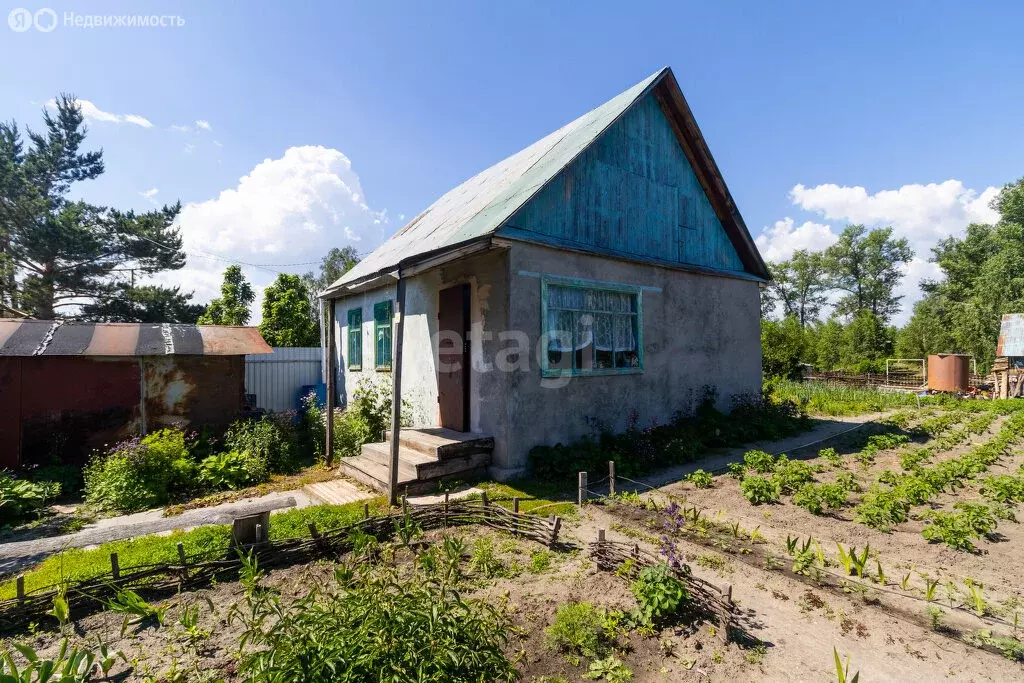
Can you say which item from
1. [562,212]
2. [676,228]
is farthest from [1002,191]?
[562,212]

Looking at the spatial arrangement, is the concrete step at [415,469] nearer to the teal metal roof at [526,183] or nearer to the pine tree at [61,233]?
the teal metal roof at [526,183]

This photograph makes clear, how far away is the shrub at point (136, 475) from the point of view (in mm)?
6500

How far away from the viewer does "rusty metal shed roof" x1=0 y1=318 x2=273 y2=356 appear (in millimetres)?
7621

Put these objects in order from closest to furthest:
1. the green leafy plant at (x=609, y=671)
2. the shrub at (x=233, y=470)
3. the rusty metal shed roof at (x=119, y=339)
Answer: the green leafy plant at (x=609, y=671) < the shrub at (x=233, y=470) < the rusty metal shed roof at (x=119, y=339)

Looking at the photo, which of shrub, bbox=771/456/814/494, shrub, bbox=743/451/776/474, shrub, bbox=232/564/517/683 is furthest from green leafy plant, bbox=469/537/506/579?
shrub, bbox=743/451/776/474

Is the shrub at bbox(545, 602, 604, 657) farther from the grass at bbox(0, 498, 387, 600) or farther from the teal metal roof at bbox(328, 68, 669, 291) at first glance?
the teal metal roof at bbox(328, 68, 669, 291)

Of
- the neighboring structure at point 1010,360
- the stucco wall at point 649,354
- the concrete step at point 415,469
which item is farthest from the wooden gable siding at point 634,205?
the neighboring structure at point 1010,360

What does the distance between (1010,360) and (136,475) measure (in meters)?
35.3

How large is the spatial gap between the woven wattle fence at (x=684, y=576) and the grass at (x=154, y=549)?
10.0 ft

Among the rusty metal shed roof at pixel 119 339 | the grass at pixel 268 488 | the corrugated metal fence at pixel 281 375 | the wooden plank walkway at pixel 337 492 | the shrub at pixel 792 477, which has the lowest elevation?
the grass at pixel 268 488

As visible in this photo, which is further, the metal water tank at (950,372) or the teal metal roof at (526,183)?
the metal water tank at (950,372)

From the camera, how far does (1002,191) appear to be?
3350cm

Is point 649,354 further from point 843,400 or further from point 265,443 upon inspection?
point 843,400

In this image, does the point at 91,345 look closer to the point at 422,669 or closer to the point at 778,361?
the point at 422,669
